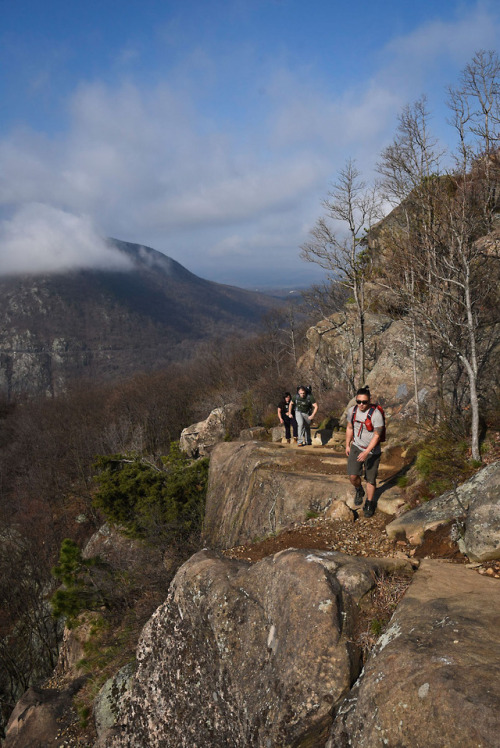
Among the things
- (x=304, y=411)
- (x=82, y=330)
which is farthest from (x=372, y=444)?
(x=82, y=330)

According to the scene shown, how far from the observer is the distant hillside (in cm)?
11900

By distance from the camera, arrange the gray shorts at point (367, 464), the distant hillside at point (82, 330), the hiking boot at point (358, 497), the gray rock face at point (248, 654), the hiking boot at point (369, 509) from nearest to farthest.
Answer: the gray rock face at point (248, 654) < the gray shorts at point (367, 464) < the hiking boot at point (369, 509) < the hiking boot at point (358, 497) < the distant hillside at point (82, 330)

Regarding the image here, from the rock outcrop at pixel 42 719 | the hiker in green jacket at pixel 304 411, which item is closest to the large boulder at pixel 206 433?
the hiker in green jacket at pixel 304 411

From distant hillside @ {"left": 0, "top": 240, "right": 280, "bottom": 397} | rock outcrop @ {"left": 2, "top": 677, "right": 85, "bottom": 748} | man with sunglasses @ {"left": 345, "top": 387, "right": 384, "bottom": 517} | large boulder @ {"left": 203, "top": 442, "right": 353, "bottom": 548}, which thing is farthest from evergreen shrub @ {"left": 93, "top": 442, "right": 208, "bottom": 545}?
distant hillside @ {"left": 0, "top": 240, "right": 280, "bottom": 397}

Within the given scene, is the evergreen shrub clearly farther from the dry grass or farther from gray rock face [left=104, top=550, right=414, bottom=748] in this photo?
the dry grass

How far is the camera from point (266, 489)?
10.2 meters

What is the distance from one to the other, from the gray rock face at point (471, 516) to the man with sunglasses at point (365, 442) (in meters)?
0.90

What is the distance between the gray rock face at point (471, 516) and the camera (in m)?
5.14

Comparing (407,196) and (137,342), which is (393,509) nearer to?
(407,196)

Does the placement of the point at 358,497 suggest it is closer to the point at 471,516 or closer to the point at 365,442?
the point at 365,442

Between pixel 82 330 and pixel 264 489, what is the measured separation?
15121 centimetres

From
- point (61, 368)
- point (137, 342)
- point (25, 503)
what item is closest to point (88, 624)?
point (25, 503)

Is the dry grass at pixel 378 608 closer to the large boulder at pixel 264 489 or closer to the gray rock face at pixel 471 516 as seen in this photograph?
the gray rock face at pixel 471 516

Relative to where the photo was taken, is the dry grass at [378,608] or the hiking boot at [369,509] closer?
the dry grass at [378,608]
